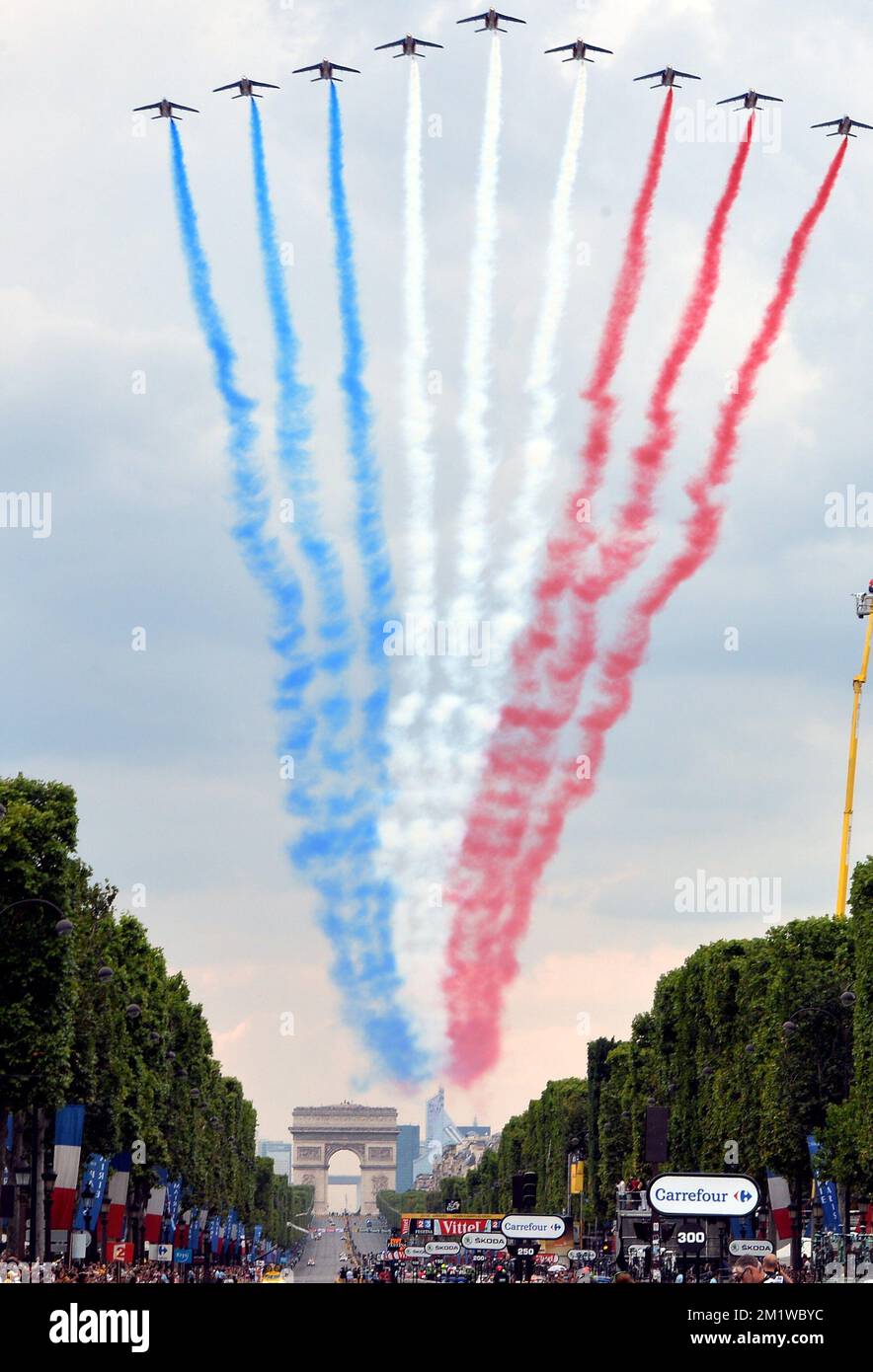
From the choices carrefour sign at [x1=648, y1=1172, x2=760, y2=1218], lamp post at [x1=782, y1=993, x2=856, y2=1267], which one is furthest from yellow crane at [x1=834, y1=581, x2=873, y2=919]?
carrefour sign at [x1=648, y1=1172, x2=760, y2=1218]

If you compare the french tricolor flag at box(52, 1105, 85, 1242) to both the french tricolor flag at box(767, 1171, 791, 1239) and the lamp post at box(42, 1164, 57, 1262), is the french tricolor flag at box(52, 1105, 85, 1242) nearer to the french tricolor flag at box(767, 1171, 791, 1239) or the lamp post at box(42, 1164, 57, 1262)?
the lamp post at box(42, 1164, 57, 1262)

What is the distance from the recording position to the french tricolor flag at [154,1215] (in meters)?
118

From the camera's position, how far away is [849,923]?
111250 millimetres

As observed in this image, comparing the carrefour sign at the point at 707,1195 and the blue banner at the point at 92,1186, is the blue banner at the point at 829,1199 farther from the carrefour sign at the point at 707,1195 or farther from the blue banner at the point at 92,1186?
the carrefour sign at the point at 707,1195

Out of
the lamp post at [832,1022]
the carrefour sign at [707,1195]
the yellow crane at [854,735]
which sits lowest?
the carrefour sign at [707,1195]

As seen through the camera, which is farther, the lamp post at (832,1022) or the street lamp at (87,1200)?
the lamp post at (832,1022)

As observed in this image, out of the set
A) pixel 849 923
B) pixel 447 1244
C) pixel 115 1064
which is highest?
pixel 849 923

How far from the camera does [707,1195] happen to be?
4816 cm

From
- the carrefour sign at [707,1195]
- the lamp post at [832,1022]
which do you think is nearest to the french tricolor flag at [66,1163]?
the lamp post at [832,1022]

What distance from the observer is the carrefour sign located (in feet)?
157

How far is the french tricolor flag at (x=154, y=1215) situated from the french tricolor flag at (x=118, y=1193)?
36.3 feet

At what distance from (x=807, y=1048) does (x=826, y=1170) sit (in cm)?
1025
